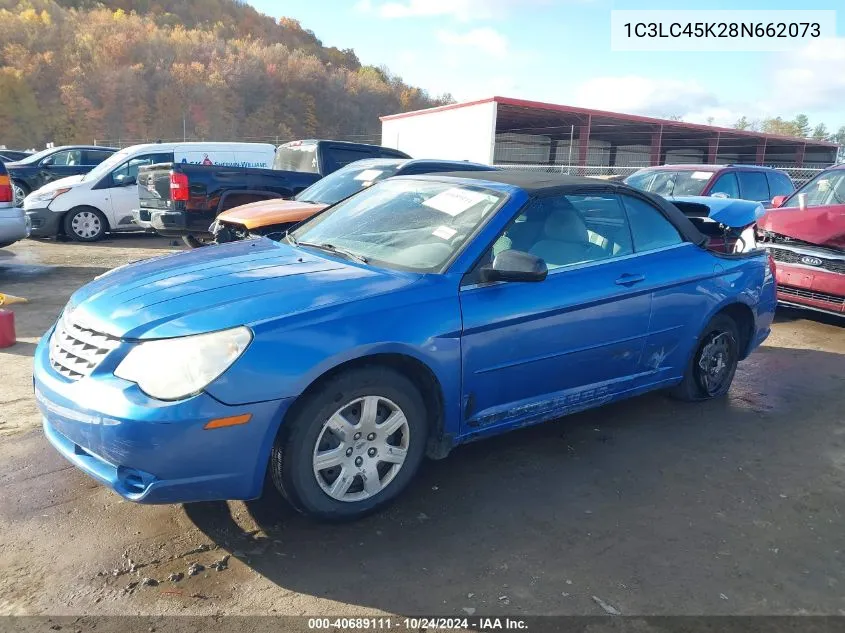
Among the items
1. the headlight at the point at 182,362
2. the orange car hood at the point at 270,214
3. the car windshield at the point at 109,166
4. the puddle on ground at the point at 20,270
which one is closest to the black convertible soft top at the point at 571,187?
the headlight at the point at 182,362

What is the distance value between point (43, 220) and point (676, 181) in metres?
10.6

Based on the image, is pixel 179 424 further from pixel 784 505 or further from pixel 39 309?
pixel 39 309

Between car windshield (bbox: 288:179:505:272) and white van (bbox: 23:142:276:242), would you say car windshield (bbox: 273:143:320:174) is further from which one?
car windshield (bbox: 288:179:505:272)

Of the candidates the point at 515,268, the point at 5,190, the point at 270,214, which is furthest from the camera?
the point at 5,190

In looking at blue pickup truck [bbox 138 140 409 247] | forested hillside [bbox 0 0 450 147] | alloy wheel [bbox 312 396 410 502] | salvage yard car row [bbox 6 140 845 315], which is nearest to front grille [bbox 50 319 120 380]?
alloy wheel [bbox 312 396 410 502]

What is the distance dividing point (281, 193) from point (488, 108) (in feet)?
58.9

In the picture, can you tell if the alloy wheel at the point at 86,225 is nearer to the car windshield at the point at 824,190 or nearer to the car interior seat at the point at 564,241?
the car interior seat at the point at 564,241

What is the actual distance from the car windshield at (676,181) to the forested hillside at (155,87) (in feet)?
157

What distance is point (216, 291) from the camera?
2.96 meters

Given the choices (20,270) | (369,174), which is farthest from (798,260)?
(20,270)

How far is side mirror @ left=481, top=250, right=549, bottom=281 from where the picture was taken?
124 inches

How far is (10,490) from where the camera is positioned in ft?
10.5

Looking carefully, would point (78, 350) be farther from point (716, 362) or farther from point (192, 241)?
point (192, 241)

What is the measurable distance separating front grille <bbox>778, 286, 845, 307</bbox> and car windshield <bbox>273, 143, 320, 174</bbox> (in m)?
6.89
